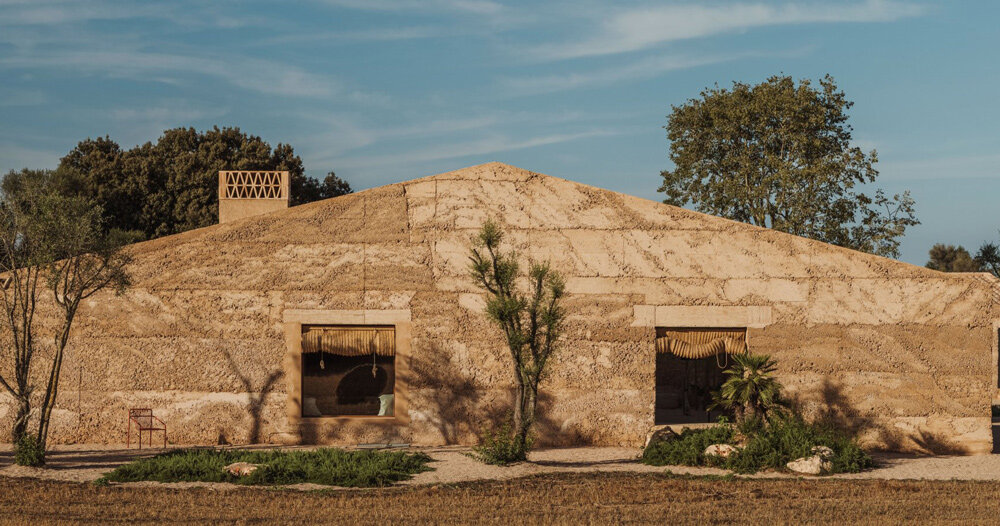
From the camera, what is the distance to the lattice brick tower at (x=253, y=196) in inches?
869

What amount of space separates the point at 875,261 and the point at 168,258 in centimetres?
1319

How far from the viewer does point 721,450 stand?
59.8 ft

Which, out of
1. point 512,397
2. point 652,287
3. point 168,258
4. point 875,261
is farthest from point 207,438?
point 875,261

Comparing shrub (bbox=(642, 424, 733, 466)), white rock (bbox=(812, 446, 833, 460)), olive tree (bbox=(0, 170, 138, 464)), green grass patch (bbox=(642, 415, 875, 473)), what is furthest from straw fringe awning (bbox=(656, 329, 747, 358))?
olive tree (bbox=(0, 170, 138, 464))

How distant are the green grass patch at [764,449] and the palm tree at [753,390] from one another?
29 cm

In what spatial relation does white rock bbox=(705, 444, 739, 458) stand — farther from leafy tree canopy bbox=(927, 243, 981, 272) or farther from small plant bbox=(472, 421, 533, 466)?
leafy tree canopy bbox=(927, 243, 981, 272)

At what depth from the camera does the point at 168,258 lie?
2020 centimetres

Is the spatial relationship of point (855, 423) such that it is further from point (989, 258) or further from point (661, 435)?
point (989, 258)

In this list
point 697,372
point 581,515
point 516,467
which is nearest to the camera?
point 581,515

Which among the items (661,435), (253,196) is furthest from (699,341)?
(253,196)

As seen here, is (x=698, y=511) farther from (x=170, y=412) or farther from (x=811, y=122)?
(x=811, y=122)

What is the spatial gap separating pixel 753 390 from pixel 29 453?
12.0 meters

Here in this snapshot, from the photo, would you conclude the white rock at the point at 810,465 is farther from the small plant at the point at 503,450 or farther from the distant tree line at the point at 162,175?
the distant tree line at the point at 162,175

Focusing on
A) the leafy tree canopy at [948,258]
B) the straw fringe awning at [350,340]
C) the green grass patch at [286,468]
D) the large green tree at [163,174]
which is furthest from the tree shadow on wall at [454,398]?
the leafy tree canopy at [948,258]
